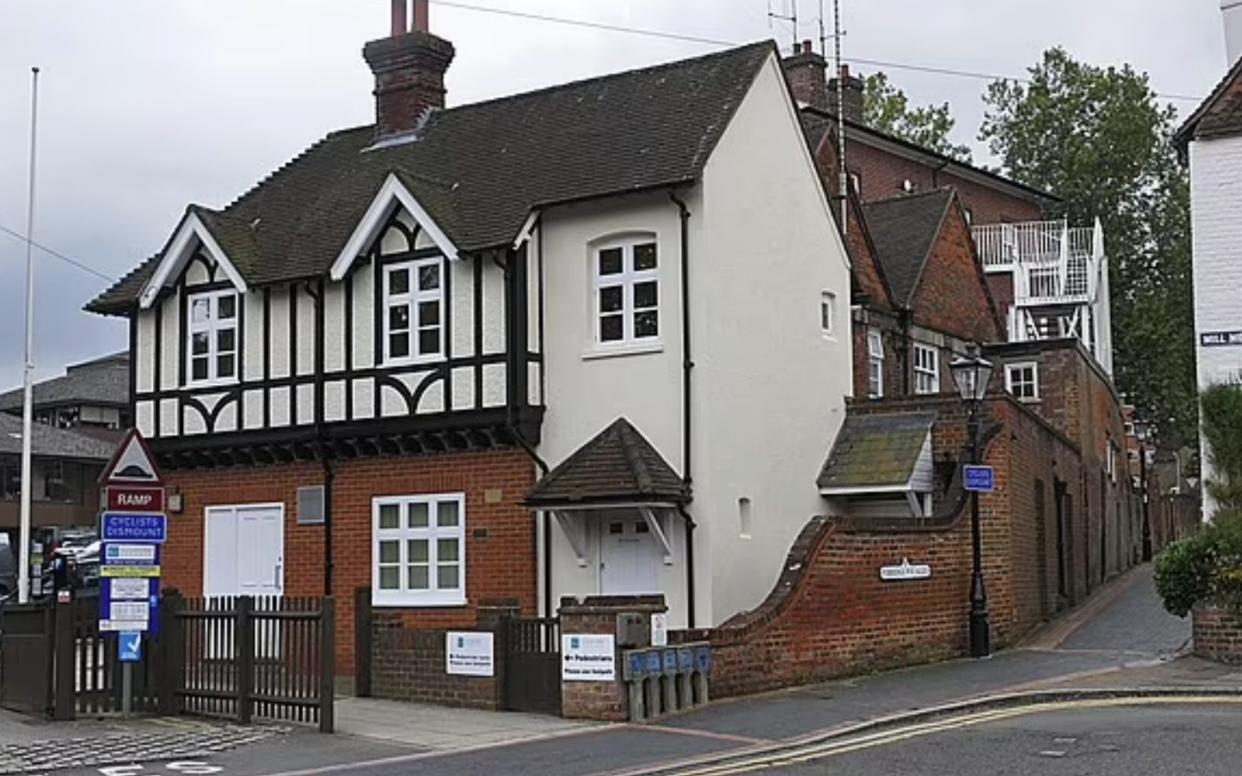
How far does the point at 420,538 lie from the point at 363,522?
3.78ft

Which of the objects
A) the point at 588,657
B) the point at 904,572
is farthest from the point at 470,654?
the point at 904,572

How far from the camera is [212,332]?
28078 mm

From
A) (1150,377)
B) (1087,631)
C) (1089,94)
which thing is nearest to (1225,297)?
(1087,631)

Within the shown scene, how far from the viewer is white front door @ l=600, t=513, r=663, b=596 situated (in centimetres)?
2361

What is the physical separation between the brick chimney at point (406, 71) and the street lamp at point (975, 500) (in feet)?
36.6

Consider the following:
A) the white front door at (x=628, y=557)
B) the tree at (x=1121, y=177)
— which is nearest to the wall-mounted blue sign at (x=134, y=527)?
the white front door at (x=628, y=557)

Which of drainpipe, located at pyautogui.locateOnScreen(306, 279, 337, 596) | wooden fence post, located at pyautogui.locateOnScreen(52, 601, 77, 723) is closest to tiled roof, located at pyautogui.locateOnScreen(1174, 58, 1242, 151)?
drainpipe, located at pyautogui.locateOnScreen(306, 279, 337, 596)

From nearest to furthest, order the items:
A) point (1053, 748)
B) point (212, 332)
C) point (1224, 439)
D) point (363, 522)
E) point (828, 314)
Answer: point (1053, 748) → point (1224, 439) → point (363, 522) → point (828, 314) → point (212, 332)

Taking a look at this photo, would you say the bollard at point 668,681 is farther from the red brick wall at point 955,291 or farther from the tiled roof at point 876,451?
the red brick wall at point 955,291

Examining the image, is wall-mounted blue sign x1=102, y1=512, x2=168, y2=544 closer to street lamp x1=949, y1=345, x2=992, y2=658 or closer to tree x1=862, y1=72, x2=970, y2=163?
street lamp x1=949, y1=345, x2=992, y2=658

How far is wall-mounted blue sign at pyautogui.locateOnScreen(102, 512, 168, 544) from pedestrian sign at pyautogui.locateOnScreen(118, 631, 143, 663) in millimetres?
1026

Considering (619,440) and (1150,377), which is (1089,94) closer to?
(1150,377)

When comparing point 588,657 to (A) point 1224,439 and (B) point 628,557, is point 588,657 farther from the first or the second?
(A) point 1224,439

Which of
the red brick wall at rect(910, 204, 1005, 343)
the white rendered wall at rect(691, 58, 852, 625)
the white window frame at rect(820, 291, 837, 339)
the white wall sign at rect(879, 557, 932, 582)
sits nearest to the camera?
the white wall sign at rect(879, 557, 932, 582)
